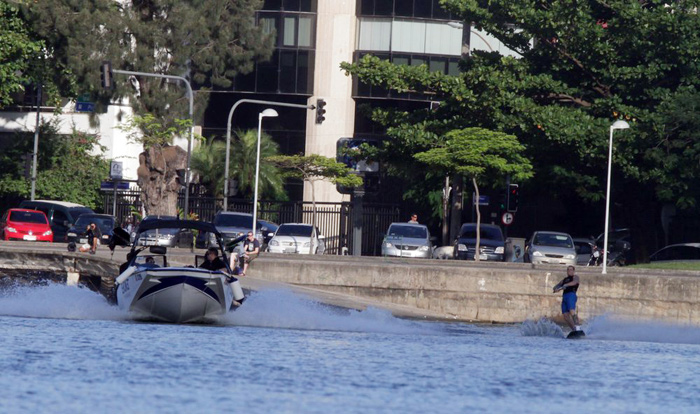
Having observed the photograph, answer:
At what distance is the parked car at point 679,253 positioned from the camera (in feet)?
153

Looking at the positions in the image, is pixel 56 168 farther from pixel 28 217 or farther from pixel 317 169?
pixel 28 217

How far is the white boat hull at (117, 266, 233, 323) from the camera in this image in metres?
25.7

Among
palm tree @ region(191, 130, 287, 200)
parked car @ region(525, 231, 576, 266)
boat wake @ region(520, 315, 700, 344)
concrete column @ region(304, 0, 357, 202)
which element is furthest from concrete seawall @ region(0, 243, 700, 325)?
concrete column @ region(304, 0, 357, 202)

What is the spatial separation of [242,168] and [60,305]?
115 ft

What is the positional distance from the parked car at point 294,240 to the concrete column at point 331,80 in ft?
64.0

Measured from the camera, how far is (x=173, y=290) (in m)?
25.9

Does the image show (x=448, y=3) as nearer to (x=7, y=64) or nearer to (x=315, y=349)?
(x=7, y=64)

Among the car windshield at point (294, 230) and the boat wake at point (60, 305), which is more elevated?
the car windshield at point (294, 230)

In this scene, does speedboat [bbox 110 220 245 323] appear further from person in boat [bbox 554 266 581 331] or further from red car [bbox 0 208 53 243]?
red car [bbox 0 208 53 243]

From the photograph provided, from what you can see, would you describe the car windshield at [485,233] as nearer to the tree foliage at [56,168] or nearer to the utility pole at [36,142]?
the utility pole at [36,142]

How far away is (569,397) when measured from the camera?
1912 centimetres

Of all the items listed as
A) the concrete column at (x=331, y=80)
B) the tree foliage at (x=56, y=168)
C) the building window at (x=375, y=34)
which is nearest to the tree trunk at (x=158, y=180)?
the tree foliage at (x=56, y=168)

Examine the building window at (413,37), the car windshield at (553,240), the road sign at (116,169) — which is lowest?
the car windshield at (553,240)

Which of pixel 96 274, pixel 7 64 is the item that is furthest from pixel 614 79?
pixel 7 64
